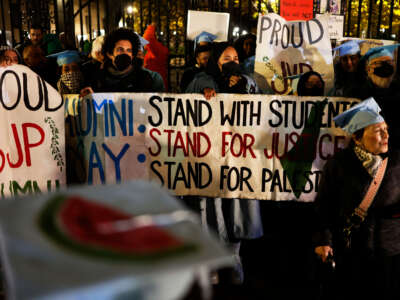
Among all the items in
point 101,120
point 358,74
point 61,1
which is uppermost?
point 61,1

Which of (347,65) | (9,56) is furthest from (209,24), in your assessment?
(9,56)

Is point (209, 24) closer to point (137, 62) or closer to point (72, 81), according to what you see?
point (137, 62)

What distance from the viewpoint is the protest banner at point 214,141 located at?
3.59m

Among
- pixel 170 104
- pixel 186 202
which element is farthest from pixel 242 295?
pixel 170 104

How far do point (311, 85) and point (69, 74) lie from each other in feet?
7.79

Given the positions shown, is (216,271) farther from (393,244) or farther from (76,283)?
(76,283)

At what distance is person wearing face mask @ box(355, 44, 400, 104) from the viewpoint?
3.54m

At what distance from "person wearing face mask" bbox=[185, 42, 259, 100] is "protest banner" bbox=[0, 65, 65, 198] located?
4.28 feet

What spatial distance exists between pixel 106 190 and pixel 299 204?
11.1ft

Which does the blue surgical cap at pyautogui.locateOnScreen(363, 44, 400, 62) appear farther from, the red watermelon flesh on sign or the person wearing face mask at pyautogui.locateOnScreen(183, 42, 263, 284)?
the red watermelon flesh on sign

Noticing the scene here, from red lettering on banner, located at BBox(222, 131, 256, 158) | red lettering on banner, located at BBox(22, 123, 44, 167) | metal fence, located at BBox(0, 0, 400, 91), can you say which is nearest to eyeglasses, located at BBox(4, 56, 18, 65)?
red lettering on banner, located at BBox(22, 123, 44, 167)

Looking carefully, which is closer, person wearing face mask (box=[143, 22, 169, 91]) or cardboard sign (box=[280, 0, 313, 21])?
cardboard sign (box=[280, 0, 313, 21])

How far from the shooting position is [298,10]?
15.5ft

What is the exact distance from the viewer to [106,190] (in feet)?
3.38
